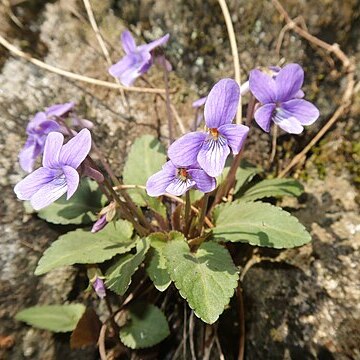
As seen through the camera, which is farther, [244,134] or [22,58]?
[22,58]

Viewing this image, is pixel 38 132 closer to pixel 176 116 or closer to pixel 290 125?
pixel 176 116

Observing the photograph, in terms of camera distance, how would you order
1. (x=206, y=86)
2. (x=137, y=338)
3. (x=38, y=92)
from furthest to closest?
1. (x=206, y=86)
2. (x=38, y=92)
3. (x=137, y=338)

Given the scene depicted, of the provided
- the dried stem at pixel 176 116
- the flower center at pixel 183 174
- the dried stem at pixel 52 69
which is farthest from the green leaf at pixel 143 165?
the flower center at pixel 183 174

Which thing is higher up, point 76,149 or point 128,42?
point 128,42

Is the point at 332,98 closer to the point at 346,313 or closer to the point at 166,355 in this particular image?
the point at 346,313

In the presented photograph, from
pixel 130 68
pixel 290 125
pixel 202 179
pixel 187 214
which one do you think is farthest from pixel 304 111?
pixel 130 68

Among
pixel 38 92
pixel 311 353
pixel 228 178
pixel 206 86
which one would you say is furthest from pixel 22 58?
pixel 311 353

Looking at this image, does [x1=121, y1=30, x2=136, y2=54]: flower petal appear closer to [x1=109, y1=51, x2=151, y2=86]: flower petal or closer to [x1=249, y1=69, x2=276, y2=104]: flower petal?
[x1=109, y1=51, x2=151, y2=86]: flower petal
